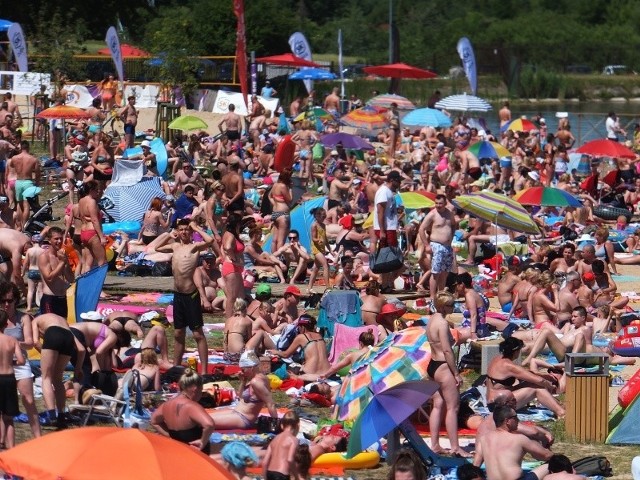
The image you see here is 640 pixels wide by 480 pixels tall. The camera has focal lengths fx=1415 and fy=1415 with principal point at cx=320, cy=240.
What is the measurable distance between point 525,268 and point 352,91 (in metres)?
28.2

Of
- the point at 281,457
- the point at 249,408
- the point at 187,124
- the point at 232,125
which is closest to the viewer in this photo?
the point at 281,457

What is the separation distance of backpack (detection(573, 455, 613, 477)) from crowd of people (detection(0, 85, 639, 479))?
41 cm

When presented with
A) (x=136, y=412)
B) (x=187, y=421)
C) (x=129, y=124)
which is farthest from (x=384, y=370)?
(x=129, y=124)

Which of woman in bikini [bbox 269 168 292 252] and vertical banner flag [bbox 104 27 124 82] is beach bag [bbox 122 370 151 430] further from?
vertical banner flag [bbox 104 27 124 82]

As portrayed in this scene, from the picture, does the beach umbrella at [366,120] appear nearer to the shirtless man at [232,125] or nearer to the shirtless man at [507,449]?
the shirtless man at [232,125]

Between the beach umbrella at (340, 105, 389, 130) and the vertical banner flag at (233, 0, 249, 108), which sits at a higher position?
the vertical banner flag at (233, 0, 249, 108)

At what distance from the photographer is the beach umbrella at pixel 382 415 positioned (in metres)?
8.34

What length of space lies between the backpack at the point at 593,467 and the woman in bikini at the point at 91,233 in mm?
6439

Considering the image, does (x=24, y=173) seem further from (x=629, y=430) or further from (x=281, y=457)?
(x=281, y=457)

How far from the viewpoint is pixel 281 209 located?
1814cm

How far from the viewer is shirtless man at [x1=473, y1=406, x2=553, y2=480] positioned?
28.6 feet

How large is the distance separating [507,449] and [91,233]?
670cm

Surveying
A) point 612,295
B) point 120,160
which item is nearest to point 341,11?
point 120,160

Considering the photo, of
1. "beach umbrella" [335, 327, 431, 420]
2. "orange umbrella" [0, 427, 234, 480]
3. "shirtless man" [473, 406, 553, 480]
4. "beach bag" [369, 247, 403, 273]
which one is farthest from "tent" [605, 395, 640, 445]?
"beach bag" [369, 247, 403, 273]
